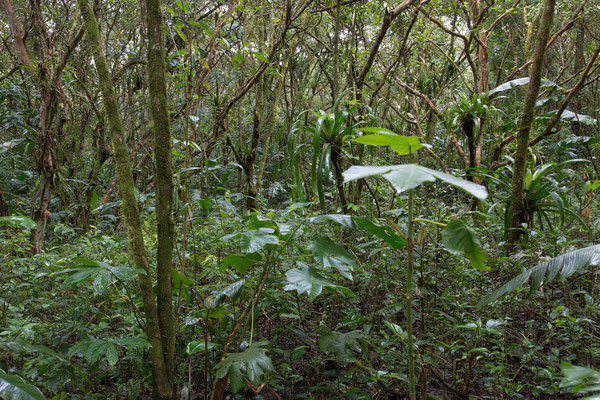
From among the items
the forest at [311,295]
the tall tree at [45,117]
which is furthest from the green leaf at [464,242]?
the tall tree at [45,117]

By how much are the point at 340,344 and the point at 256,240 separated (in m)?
0.54

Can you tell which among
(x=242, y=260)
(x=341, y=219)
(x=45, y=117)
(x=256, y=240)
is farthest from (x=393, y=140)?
(x=45, y=117)

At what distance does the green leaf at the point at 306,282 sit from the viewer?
121 centimetres

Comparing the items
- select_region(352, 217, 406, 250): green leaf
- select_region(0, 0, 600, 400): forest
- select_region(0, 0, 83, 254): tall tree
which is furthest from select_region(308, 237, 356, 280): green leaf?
select_region(0, 0, 83, 254): tall tree

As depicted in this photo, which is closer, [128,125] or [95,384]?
[95,384]

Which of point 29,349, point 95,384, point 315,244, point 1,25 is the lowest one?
point 95,384

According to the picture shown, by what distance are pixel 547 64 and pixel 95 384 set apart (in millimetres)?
10870

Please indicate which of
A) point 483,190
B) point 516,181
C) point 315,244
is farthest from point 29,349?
point 516,181

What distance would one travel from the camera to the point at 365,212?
3.21 metres

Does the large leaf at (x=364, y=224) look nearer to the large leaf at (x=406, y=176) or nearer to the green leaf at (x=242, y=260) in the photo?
the green leaf at (x=242, y=260)

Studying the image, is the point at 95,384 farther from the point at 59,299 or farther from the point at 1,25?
the point at 1,25

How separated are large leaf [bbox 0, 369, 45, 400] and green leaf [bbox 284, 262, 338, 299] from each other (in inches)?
28.5

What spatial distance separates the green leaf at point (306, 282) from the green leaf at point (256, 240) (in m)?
0.13

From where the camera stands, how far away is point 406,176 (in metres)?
0.76
